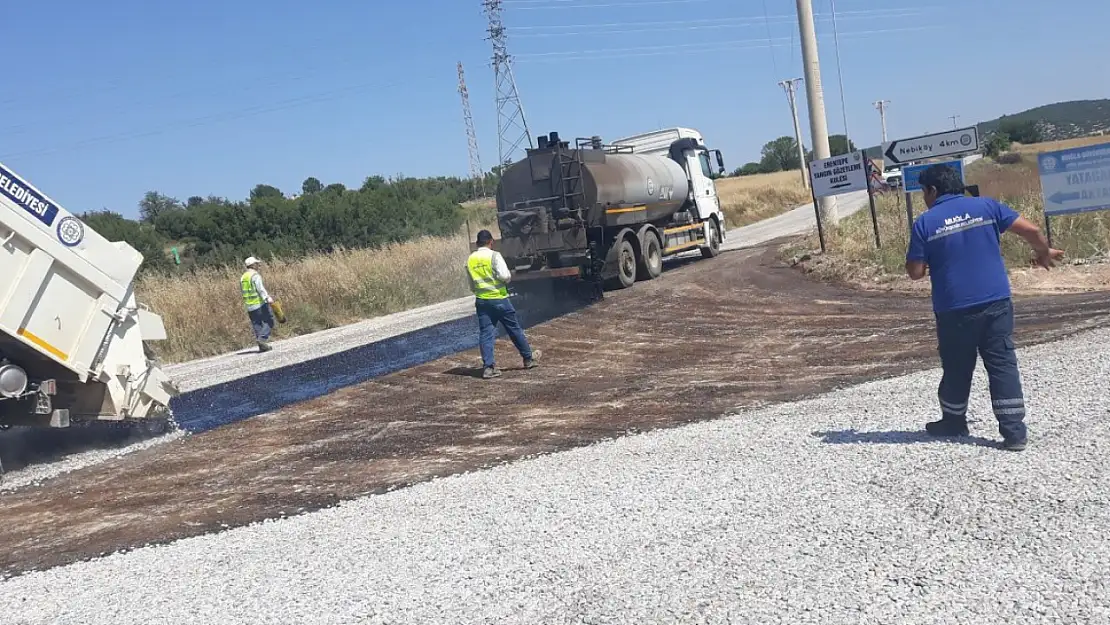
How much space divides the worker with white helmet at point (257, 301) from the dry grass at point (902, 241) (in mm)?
10039

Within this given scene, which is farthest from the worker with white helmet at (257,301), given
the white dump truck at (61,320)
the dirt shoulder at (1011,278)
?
the dirt shoulder at (1011,278)

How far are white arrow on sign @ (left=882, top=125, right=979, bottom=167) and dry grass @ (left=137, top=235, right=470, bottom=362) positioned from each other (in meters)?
12.6

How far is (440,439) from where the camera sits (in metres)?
8.07

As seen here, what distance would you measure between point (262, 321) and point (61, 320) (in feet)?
27.6

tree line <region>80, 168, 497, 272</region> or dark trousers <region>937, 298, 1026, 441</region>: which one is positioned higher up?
tree line <region>80, 168, 497, 272</region>

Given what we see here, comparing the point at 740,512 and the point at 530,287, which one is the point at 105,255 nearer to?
the point at 740,512

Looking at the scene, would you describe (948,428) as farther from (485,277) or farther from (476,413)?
(485,277)

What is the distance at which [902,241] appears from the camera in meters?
16.2

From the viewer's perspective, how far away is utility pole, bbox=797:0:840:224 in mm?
21594

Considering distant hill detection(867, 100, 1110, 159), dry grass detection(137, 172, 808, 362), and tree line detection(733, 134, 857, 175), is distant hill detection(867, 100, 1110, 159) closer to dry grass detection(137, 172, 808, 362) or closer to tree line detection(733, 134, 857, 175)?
tree line detection(733, 134, 857, 175)

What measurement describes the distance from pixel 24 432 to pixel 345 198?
36403 mm

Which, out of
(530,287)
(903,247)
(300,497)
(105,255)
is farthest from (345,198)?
(300,497)

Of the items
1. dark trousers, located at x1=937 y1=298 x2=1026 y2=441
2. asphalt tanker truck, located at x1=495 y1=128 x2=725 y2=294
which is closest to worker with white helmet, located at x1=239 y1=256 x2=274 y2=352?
asphalt tanker truck, located at x1=495 y1=128 x2=725 y2=294

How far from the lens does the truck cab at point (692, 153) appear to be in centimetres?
2269
